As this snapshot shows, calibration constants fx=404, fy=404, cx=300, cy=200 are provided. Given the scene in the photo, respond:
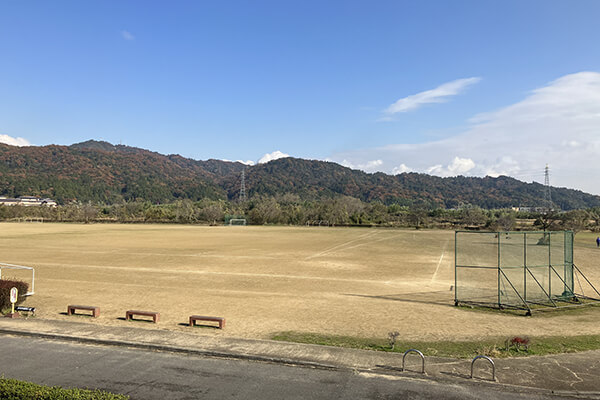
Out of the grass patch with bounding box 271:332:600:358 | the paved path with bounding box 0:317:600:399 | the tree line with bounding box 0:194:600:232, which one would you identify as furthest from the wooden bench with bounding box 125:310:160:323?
the tree line with bounding box 0:194:600:232

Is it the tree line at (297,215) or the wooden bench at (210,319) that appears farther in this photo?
the tree line at (297,215)

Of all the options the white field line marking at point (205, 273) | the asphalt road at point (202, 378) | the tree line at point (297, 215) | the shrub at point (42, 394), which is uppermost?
the tree line at point (297, 215)

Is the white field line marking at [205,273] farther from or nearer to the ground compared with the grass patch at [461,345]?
nearer to the ground

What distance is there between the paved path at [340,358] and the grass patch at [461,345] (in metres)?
0.49

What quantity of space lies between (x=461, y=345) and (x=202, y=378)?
22.8ft

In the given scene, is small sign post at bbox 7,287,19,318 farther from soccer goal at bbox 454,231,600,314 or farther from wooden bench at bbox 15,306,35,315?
soccer goal at bbox 454,231,600,314

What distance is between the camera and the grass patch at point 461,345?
10.3m

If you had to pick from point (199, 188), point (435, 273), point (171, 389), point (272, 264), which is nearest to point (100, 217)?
point (199, 188)

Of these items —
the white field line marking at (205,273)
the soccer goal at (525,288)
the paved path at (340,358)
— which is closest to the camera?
the paved path at (340,358)

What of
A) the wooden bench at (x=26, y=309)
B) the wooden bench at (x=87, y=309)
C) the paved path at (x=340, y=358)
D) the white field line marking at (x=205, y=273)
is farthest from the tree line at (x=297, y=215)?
the wooden bench at (x=26, y=309)

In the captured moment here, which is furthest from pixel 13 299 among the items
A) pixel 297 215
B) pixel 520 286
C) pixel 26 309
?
pixel 297 215

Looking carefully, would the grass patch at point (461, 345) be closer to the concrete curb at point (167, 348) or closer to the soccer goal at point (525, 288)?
the concrete curb at point (167, 348)

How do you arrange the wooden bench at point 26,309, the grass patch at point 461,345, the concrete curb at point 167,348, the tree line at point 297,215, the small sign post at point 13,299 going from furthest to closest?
the tree line at point 297,215 → the wooden bench at point 26,309 → the small sign post at point 13,299 → the grass patch at point 461,345 → the concrete curb at point 167,348

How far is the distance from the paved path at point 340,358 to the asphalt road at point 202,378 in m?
0.22
